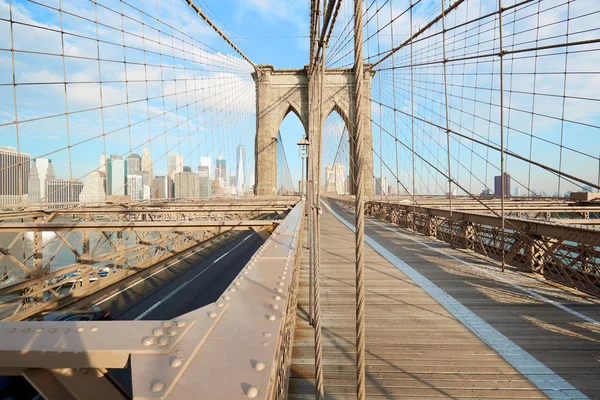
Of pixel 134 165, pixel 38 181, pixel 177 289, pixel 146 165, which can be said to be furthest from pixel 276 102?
pixel 38 181

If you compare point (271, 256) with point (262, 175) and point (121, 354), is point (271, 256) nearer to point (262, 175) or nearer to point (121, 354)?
point (121, 354)

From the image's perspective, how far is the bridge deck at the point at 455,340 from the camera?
7.13 feet

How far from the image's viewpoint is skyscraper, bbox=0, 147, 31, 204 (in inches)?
215

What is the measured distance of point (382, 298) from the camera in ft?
12.5

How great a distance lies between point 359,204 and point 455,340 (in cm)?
227

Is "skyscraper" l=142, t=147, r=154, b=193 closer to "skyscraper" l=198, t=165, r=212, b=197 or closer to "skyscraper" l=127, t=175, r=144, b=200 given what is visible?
"skyscraper" l=127, t=175, r=144, b=200

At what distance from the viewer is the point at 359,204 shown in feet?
4.01

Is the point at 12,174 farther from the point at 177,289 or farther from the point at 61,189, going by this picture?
the point at 177,289

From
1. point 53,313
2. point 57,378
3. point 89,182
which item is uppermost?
point 89,182

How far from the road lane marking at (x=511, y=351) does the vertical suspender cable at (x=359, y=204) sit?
1807mm

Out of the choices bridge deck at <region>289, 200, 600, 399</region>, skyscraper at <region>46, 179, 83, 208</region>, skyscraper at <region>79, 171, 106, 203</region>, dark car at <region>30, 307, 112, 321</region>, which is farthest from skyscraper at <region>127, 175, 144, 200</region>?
bridge deck at <region>289, 200, 600, 399</region>

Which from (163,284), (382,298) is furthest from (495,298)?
(163,284)

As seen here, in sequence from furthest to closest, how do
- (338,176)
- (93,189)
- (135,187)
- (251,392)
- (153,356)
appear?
(338,176), (135,187), (93,189), (153,356), (251,392)

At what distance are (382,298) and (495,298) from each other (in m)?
1.31
